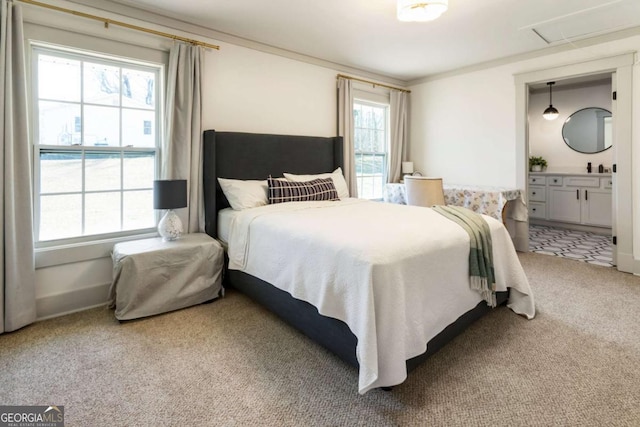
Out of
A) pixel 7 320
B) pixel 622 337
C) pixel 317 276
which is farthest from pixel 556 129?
pixel 7 320

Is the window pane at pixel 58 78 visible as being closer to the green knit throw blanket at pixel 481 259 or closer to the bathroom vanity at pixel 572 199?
the green knit throw blanket at pixel 481 259

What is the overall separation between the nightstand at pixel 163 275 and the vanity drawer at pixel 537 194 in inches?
235

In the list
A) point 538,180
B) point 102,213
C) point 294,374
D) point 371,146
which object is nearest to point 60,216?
point 102,213

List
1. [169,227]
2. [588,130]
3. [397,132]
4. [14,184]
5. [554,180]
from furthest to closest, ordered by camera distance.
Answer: [554,180]
[588,130]
[397,132]
[169,227]
[14,184]

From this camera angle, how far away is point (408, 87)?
5555 millimetres

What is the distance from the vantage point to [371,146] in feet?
17.1

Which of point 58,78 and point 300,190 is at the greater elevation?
point 58,78

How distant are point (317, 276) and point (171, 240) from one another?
1.60 m

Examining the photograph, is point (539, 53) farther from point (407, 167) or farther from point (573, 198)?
point (573, 198)

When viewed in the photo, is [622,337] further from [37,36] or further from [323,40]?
[37,36]

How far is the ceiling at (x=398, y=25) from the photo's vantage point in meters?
2.93

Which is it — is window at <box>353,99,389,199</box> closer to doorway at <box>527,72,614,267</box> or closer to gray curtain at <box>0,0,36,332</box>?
doorway at <box>527,72,614,267</box>

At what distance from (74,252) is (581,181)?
280 inches

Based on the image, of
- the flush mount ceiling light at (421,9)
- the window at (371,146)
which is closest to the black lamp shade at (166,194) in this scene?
the flush mount ceiling light at (421,9)
